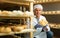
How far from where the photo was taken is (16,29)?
2299 mm

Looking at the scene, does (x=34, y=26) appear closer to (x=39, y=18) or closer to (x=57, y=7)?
(x=39, y=18)

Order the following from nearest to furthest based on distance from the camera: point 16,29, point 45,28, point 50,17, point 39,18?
point 16,29, point 45,28, point 39,18, point 50,17

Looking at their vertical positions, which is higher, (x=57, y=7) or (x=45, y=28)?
(x=57, y=7)

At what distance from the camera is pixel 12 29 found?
2.35m

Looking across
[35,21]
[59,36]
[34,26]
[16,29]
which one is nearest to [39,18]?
[35,21]

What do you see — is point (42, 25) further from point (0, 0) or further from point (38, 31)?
point (0, 0)

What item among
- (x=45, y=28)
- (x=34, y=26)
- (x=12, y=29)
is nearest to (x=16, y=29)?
(x=12, y=29)

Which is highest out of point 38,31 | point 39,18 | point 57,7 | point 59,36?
point 57,7

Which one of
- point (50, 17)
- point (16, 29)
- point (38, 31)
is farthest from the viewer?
point (50, 17)

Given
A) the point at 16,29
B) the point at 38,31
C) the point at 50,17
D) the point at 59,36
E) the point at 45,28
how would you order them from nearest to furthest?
the point at 16,29
the point at 38,31
the point at 45,28
the point at 59,36
the point at 50,17

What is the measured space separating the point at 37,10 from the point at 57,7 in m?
1.27

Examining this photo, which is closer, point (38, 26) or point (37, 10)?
point (38, 26)

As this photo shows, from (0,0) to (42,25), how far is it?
878 millimetres

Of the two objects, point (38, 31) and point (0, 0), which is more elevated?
point (0, 0)
